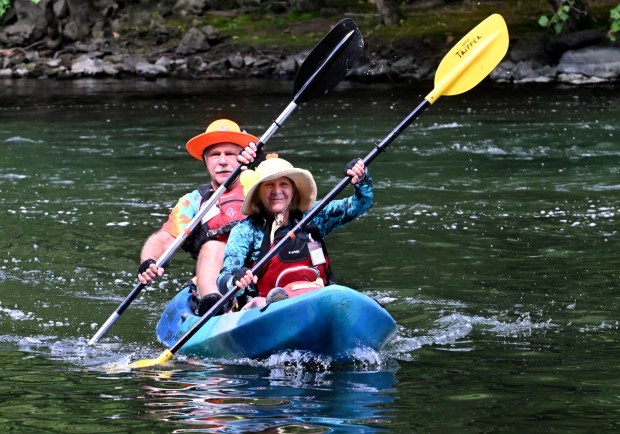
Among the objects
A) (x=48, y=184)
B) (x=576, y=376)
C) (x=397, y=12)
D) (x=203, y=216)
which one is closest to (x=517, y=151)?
(x=48, y=184)

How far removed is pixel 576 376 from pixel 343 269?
3306 mm

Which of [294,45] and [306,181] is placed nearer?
[306,181]

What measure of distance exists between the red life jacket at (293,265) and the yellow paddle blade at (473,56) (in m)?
Answer: 1.54

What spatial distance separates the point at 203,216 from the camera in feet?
23.9

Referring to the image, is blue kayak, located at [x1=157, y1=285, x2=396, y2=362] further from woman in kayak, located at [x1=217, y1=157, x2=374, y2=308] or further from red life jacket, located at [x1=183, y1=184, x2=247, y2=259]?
red life jacket, located at [x1=183, y1=184, x2=247, y2=259]

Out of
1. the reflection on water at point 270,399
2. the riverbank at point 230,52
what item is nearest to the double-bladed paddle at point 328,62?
the reflection on water at point 270,399

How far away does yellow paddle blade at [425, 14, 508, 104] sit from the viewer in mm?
7383

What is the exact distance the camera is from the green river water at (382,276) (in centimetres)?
524

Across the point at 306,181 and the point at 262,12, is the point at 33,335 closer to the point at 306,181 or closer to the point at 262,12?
the point at 306,181

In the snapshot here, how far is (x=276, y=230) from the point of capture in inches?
254

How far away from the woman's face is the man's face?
1.00 metres

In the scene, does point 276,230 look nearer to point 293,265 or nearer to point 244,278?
point 293,265

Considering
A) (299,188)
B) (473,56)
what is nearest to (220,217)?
(299,188)

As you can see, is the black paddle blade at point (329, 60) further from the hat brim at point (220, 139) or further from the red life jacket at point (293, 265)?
the red life jacket at point (293, 265)
